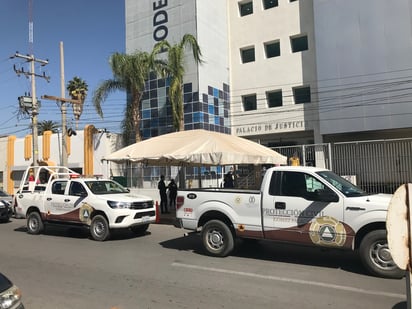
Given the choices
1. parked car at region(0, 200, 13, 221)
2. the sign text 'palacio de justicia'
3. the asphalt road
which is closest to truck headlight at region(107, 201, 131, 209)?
the asphalt road

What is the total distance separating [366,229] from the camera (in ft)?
23.9

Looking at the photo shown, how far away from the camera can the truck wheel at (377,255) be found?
22.6 feet

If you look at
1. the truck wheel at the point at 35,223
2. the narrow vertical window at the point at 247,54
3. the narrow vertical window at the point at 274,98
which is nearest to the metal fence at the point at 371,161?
the narrow vertical window at the point at 274,98

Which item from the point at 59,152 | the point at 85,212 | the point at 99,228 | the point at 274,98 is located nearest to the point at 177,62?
the point at 274,98

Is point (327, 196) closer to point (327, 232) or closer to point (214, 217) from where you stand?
point (327, 232)

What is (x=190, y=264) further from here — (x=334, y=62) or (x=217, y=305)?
(x=334, y=62)

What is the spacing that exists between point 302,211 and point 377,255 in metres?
1.51

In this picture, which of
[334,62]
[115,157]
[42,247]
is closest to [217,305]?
[42,247]

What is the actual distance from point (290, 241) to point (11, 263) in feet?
19.0

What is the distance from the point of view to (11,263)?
8492mm

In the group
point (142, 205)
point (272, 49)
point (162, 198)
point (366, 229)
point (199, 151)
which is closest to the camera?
point (366, 229)

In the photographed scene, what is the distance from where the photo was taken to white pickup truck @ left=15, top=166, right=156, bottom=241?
11367 millimetres

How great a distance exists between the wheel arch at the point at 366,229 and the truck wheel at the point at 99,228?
6.74 m

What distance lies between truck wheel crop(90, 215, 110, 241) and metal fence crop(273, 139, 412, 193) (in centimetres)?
1052
